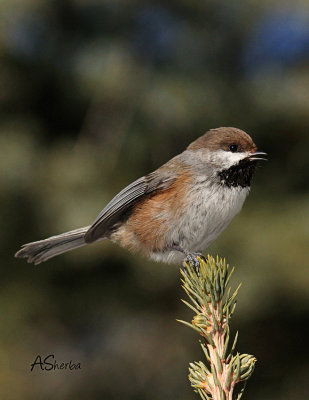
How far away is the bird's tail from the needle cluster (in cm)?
137

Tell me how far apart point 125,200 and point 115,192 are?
1777 mm

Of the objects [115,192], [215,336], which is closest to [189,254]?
[215,336]

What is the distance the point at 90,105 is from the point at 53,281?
1.78 meters

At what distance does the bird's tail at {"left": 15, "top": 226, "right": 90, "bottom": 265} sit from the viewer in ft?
9.41

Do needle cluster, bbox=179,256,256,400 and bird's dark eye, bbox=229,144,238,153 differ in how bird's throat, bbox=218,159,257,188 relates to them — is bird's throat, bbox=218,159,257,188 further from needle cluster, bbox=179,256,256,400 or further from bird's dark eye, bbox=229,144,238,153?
needle cluster, bbox=179,256,256,400

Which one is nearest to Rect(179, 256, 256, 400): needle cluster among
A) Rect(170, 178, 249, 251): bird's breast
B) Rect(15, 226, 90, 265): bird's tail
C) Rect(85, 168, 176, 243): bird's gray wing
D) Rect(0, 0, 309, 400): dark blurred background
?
Rect(170, 178, 249, 251): bird's breast

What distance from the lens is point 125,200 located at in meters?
2.82

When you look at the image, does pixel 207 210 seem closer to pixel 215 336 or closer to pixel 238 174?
pixel 238 174

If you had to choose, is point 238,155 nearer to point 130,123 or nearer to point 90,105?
point 130,123

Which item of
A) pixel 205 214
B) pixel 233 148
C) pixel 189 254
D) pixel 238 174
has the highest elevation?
pixel 233 148

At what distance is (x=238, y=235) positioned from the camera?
15.3 feet

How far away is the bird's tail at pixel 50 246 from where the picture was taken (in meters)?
2.87

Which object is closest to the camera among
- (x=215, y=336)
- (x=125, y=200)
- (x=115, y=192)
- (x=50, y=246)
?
(x=215, y=336)

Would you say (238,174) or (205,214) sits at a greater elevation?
(238,174)
